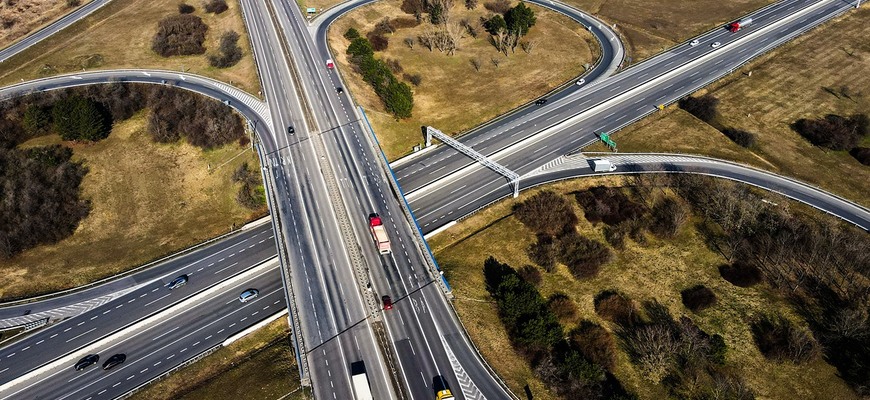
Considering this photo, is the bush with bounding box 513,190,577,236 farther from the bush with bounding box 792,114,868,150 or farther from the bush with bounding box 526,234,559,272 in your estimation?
the bush with bounding box 792,114,868,150

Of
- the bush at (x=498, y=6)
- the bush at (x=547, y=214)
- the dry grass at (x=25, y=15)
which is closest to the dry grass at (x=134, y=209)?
the bush at (x=547, y=214)

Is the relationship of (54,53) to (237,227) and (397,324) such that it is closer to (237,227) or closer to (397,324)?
(237,227)

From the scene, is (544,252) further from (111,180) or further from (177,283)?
(111,180)

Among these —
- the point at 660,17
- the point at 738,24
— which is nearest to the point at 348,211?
the point at 660,17

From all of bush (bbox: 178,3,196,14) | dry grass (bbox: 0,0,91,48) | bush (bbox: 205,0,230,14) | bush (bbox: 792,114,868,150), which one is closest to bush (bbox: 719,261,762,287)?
bush (bbox: 792,114,868,150)

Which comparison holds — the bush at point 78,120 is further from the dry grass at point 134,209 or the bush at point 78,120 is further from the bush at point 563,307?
the bush at point 563,307

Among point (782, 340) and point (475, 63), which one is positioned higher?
point (475, 63)

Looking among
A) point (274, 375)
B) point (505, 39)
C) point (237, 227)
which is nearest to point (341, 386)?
point (274, 375)
